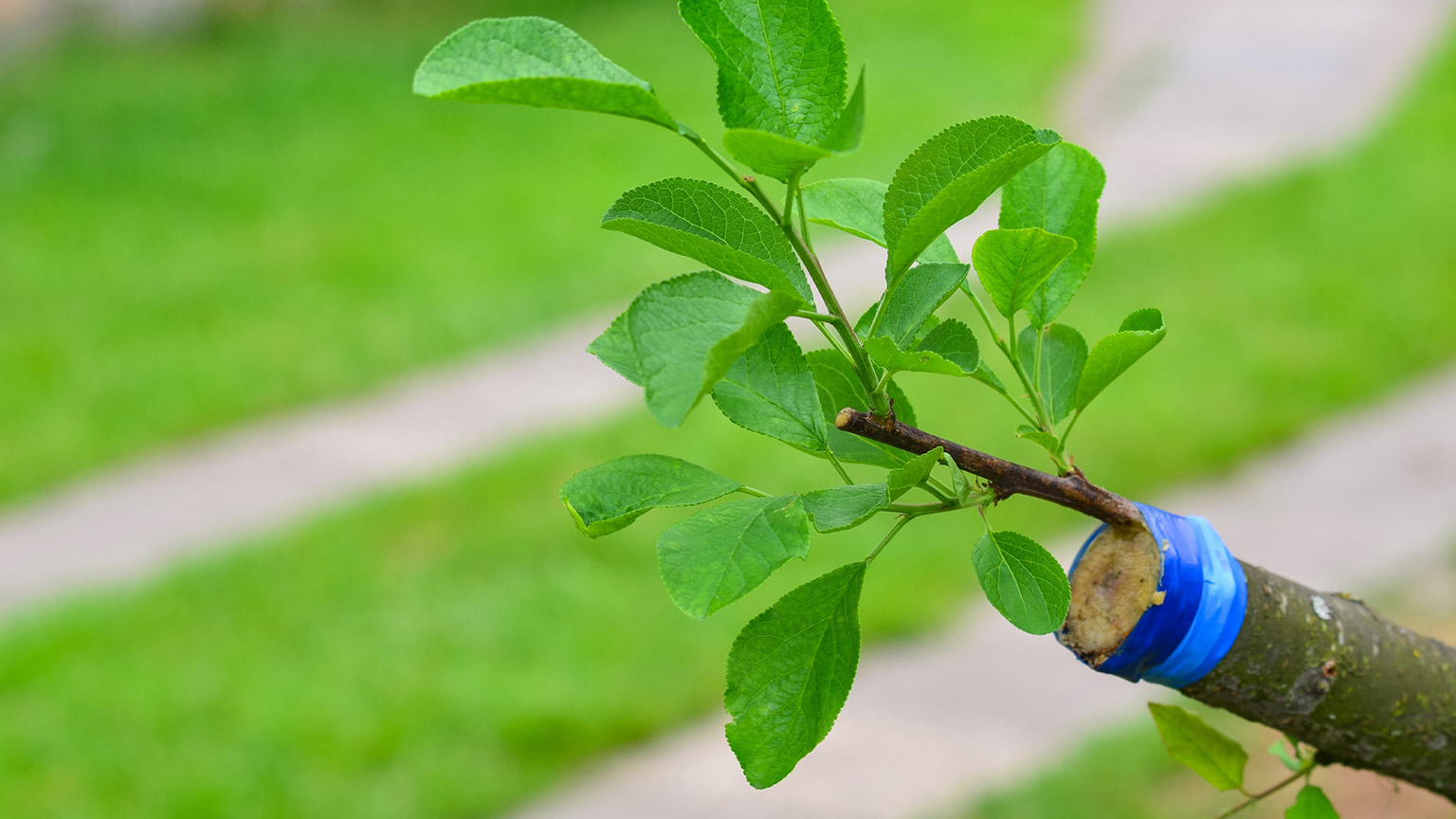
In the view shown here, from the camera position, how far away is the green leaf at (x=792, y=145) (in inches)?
18.0

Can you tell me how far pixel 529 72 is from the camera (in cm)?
47

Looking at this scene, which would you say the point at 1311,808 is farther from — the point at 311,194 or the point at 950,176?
the point at 311,194

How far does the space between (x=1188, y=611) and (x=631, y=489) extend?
275mm

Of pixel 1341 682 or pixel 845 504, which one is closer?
pixel 845 504

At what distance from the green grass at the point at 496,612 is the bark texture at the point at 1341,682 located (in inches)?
84.8

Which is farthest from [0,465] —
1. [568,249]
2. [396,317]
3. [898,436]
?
[898,436]

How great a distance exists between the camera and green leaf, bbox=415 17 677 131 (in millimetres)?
459

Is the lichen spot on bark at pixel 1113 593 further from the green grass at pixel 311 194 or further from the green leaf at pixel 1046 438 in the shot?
the green grass at pixel 311 194

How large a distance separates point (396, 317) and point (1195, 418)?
2.77m

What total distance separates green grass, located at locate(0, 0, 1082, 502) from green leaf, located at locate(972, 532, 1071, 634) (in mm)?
4006

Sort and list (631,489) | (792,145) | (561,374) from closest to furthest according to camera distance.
→ (792,145) < (631,489) < (561,374)

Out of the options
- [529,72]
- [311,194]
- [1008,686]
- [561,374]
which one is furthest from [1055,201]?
[311,194]

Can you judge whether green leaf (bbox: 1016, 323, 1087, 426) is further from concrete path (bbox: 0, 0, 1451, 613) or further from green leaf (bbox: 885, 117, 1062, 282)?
concrete path (bbox: 0, 0, 1451, 613)

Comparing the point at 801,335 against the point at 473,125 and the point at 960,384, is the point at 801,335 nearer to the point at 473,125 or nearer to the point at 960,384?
the point at 960,384
